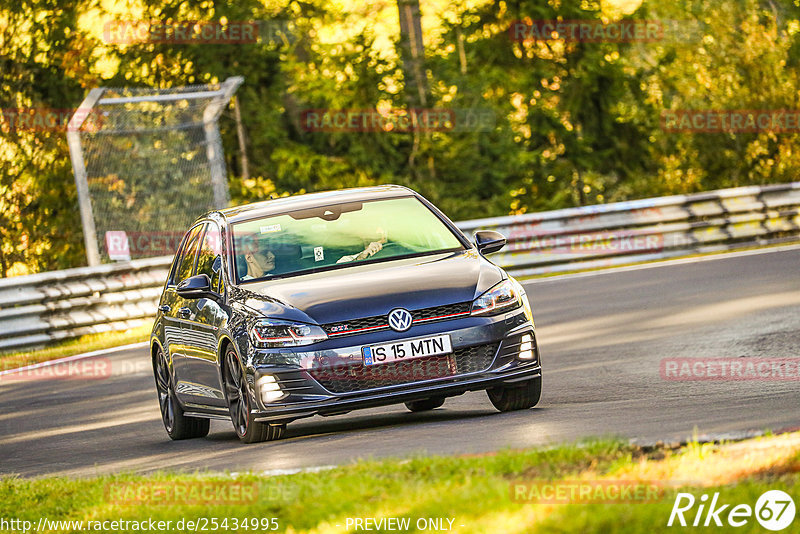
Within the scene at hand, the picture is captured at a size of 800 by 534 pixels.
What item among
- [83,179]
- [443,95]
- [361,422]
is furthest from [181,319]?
[443,95]

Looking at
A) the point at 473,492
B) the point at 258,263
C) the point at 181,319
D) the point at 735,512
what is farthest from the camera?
the point at 181,319

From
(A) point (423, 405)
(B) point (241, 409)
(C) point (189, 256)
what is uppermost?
(C) point (189, 256)

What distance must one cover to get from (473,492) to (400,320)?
122 inches

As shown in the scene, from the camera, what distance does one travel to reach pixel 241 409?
31.7 feet

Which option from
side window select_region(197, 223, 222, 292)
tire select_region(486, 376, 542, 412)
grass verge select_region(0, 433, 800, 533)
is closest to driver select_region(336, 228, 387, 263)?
side window select_region(197, 223, 222, 292)

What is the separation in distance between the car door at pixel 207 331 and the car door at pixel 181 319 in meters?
0.05

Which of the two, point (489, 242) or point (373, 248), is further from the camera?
point (489, 242)

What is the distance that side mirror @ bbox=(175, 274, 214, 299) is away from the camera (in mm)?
10125

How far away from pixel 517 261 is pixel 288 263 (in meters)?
12.4

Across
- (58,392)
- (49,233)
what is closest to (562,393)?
(58,392)

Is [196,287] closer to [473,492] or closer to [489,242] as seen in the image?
[489,242]

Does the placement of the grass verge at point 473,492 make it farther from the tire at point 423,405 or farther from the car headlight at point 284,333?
the tire at point 423,405

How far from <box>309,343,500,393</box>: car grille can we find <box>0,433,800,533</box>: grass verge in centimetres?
151

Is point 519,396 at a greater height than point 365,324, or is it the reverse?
point 365,324
